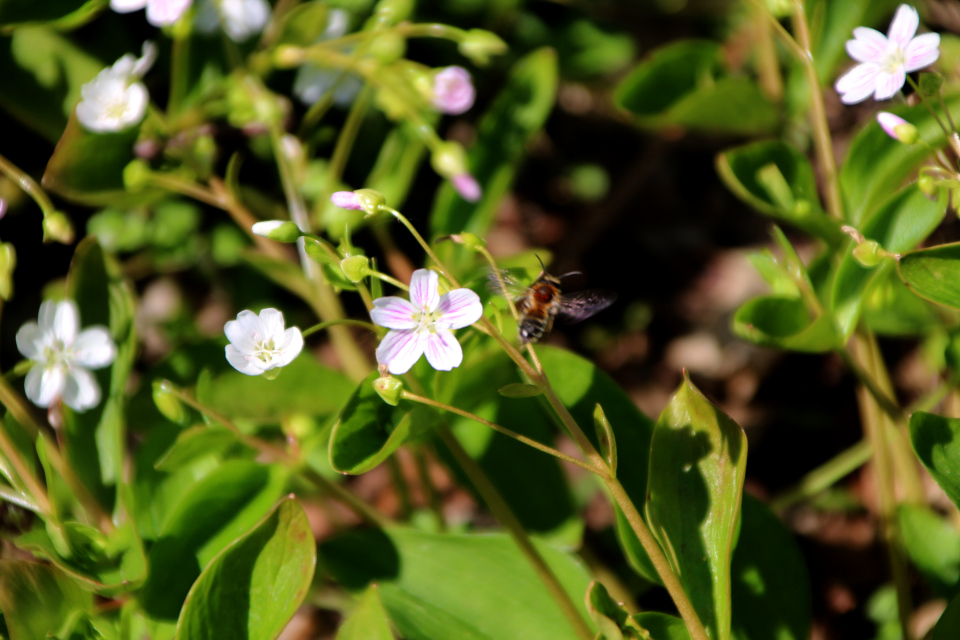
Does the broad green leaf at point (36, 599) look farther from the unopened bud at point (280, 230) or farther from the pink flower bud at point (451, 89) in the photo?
the pink flower bud at point (451, 89)

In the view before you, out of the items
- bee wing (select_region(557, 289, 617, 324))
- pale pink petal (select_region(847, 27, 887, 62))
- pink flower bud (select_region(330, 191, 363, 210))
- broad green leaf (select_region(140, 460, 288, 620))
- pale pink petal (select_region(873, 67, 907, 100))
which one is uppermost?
pale pink petal (select_region(847, 27, 887, 62))

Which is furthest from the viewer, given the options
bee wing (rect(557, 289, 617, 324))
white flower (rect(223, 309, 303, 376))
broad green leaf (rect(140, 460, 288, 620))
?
broad green leaf (rect(140, 460, 288, 620))

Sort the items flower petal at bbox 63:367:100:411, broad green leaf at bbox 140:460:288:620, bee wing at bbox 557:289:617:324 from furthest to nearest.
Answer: flower petal at bbox 63:367:100:411
broad green leaf at bbox 140:460:288:620
bee wing at bbox 557:289:617:324

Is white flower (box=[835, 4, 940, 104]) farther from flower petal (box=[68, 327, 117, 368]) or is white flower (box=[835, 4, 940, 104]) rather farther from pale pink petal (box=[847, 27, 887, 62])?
flower petal (box=[68, 327, 117, 368])

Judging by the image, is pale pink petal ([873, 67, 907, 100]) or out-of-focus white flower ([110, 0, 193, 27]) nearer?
pale pink petal ([873, 67, 907, 100])

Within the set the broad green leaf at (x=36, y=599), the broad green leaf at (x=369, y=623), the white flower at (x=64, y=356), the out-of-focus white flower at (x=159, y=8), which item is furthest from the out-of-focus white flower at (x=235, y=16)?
the broad green leaf at (x=369, y=623)

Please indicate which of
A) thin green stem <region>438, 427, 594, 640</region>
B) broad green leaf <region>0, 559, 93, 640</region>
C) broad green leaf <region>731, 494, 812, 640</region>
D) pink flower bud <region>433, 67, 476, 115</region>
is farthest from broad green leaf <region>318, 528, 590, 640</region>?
pink flower bud <region>433, 67, 476, 115</region>

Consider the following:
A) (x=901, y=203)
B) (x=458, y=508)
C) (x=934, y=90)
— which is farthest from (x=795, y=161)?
(x=458, y=508)

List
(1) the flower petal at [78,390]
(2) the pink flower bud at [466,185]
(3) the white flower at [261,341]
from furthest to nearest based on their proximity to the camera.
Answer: (2) the pink flower bud at [466,185] → (1) the flower petal at [78,390] → (3) the white flower at [261,341]
